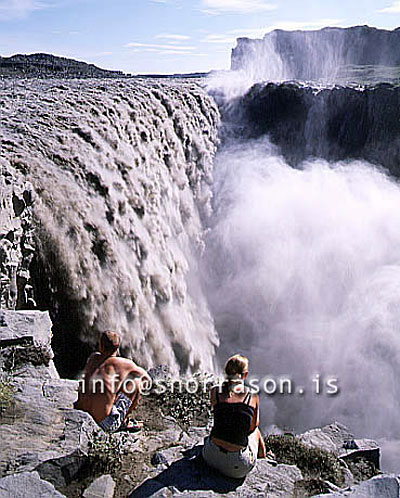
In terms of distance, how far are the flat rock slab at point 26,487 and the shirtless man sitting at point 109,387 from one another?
0.77m

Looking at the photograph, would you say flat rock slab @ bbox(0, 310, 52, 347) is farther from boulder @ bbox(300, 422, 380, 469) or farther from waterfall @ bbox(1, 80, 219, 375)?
boulder @ bbox(300, 422, 380, 469)

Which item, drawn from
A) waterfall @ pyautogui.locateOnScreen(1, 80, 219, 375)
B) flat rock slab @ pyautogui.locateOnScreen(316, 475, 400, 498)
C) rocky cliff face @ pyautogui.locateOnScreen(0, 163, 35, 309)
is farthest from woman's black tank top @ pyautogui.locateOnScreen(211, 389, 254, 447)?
waterfall @ pyautogui.locateOnScreen(1, 80, 219, 375)

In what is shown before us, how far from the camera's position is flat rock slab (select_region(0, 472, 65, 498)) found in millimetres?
2586

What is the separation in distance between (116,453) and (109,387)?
0.47 m

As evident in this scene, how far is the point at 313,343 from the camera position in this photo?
922 centimetres

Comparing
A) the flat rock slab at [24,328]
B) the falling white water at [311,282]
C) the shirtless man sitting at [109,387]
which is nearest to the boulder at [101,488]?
the shirtless man sitting at [109,387]

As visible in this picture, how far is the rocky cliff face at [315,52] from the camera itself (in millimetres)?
31266

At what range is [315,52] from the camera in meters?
37.5

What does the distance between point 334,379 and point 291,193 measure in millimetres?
5541

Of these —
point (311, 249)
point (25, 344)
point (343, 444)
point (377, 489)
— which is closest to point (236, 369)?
point (377, 489)

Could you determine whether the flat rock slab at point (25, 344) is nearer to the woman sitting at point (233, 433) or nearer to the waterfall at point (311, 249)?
the woman sitting at point (233, 433)

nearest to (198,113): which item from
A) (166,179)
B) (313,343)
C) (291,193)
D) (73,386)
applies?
(291,193)

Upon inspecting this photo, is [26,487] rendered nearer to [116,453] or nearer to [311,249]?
[116,453]

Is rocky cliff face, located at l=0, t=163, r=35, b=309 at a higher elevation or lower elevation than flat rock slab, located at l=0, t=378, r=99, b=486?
higher
